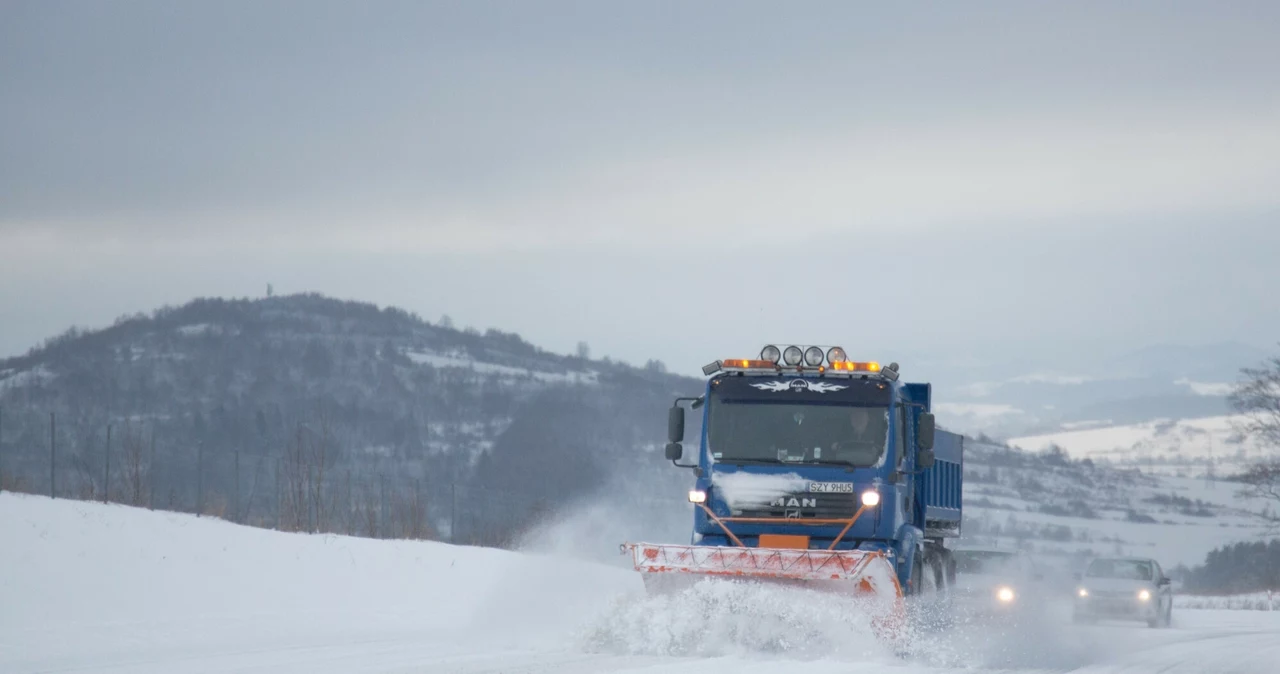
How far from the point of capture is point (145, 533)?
80.0 ft

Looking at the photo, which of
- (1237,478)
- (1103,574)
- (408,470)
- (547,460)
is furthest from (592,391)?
(1103,574)

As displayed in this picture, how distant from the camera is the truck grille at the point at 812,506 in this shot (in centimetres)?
1512

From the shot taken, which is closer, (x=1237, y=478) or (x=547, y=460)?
(x=1237, y=478)

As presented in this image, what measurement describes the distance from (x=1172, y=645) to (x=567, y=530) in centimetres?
876

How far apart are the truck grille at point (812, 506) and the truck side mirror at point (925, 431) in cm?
115

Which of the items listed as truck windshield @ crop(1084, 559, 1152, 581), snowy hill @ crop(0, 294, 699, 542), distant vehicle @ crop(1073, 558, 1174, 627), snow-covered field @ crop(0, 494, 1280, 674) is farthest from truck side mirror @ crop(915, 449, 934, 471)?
snowy hill @ crop(0, 294, 699, 542)

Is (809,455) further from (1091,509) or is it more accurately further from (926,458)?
(1091,509)

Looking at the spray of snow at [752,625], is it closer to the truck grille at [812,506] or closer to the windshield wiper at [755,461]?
the truck grille at [812,506]

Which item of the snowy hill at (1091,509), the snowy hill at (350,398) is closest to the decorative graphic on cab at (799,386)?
the snowy hill at (350,398)

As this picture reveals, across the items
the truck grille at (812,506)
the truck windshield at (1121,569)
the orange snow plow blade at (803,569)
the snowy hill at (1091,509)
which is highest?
the truck grille at (812,506)

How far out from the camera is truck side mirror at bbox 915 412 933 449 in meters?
A: 15.7

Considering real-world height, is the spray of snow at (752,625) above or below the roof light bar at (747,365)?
below

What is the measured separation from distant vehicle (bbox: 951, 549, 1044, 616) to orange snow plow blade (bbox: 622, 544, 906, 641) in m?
3.99

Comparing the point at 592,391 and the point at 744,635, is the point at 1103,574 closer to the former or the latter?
the point at 744,635
